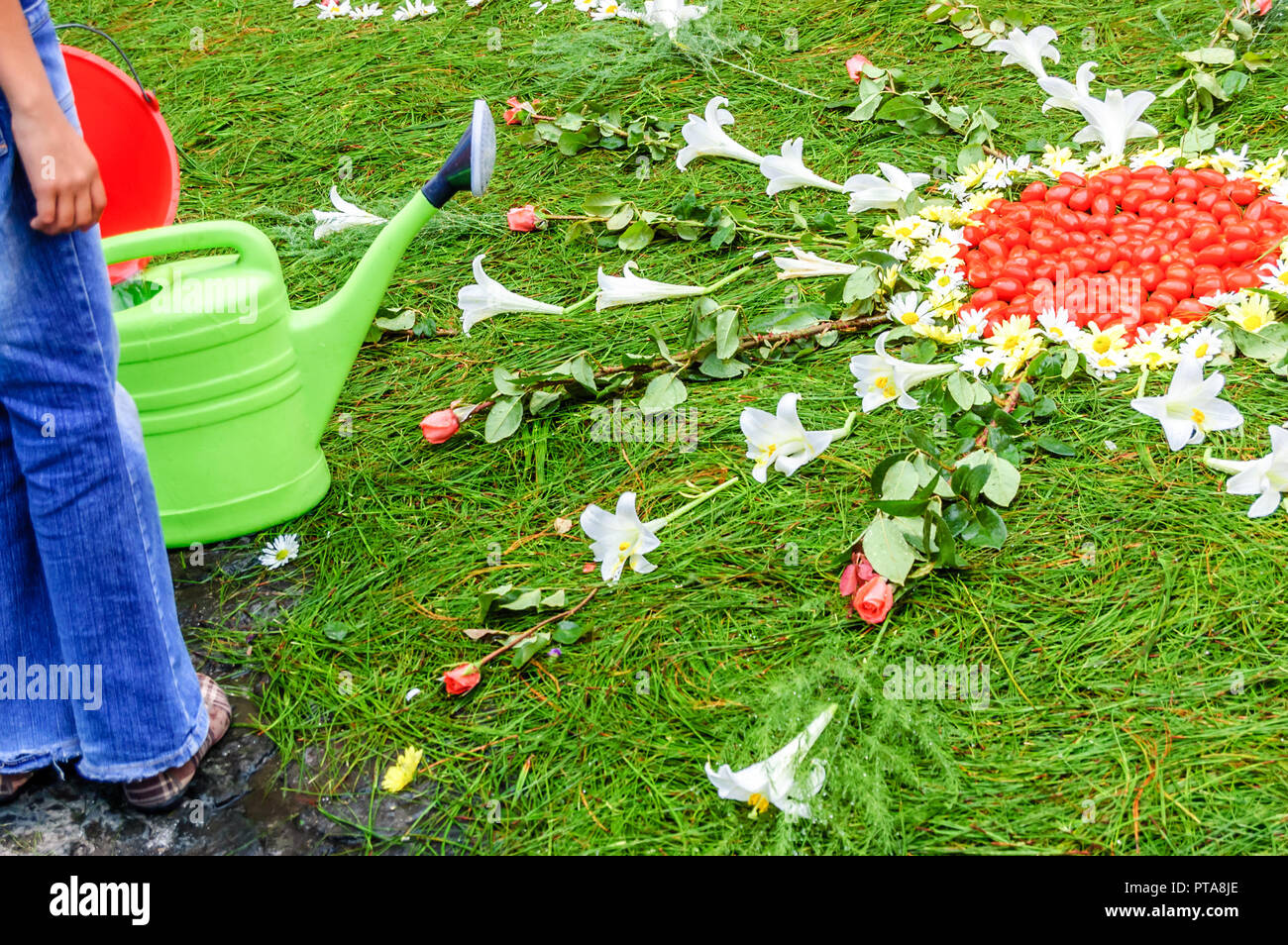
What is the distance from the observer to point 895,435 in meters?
2.07

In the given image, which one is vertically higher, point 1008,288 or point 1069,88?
point 1069,88

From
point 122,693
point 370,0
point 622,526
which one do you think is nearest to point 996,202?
point 622,526

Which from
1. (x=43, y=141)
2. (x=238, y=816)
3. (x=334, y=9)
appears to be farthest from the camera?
(x=334, y=9)

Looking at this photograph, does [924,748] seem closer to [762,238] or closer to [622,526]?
[622,526]

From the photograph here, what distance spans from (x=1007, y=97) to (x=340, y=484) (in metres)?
2.16

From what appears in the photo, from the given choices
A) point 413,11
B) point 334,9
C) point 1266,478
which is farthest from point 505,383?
point 334,9

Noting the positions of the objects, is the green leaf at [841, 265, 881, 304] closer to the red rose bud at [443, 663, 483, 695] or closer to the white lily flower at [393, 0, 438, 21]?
the red rose bud at [443, 663, 483, 695]

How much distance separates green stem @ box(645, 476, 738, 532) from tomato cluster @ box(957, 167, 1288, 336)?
2.28 feet

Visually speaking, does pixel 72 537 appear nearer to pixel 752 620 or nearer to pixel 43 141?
pixel 43 141

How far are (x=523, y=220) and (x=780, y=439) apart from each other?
1233 mm

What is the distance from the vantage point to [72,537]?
56.7 inches

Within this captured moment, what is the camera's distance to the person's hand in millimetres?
1253

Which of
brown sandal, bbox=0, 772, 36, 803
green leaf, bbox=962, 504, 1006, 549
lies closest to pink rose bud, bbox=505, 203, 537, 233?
green leaf, bbox=962, 504, 1006, 549

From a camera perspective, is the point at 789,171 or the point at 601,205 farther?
the point at 601,205
